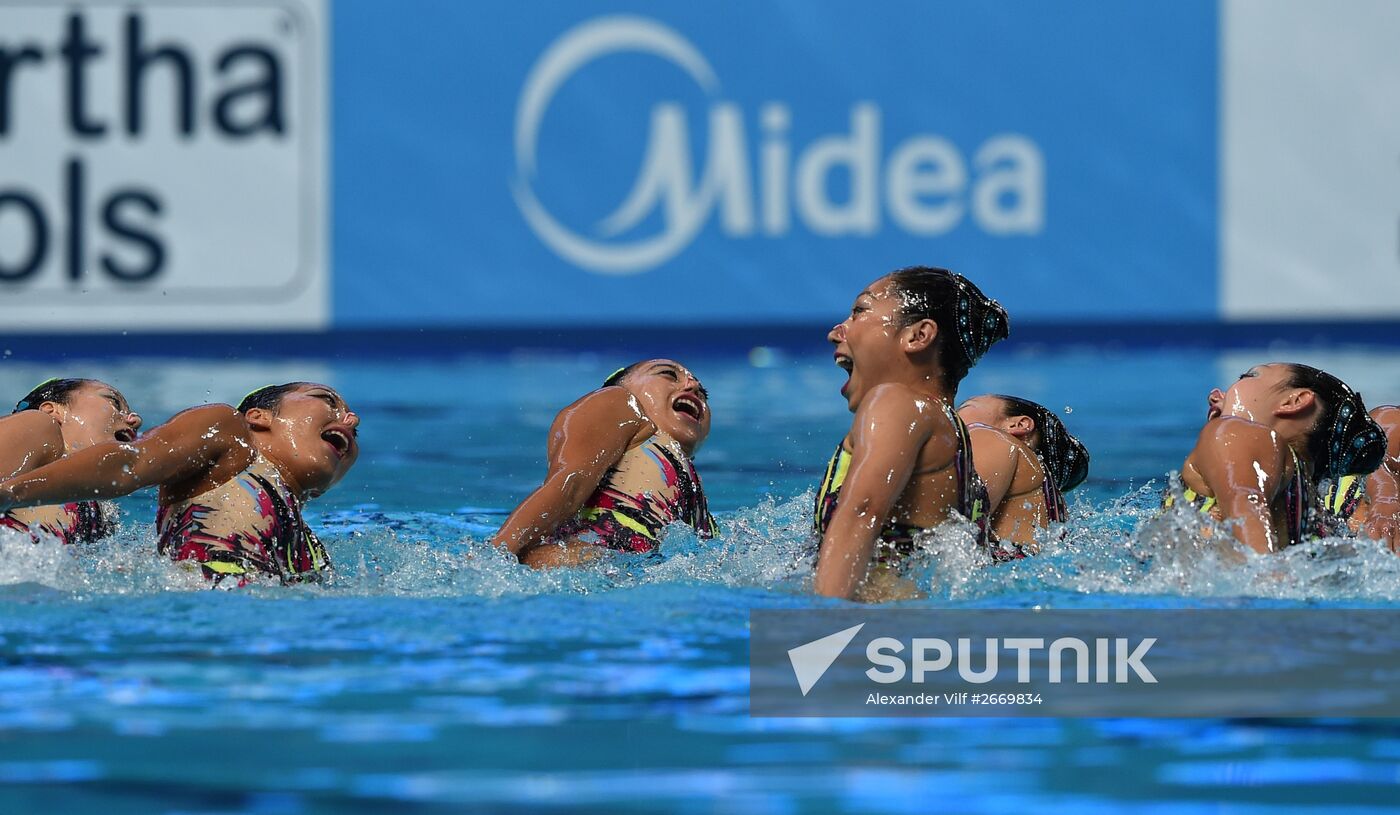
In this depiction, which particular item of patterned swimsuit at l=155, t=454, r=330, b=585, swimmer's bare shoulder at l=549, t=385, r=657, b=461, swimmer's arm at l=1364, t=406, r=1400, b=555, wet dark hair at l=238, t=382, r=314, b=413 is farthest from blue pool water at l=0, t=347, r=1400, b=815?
swimmer's arm at l=1364, t=406, r=1400, b=555

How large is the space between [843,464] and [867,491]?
0.93 feet

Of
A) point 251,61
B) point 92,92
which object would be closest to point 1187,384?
point 251,61

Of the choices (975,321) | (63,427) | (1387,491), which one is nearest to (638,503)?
(975,321)

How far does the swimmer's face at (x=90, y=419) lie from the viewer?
453 centimetres

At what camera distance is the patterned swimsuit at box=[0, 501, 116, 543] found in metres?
4.46

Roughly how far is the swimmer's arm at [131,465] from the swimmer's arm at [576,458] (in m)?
0.68

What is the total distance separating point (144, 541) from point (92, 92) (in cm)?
656

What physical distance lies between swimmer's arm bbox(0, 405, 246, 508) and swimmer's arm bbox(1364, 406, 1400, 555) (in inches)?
111

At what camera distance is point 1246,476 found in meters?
4.01

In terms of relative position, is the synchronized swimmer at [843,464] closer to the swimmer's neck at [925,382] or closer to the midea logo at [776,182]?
the swimmer's neck at [925,382]

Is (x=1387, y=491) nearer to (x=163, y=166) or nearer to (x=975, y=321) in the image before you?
(x=975, y=321)

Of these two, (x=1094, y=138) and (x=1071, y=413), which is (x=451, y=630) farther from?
(x=1094, y=138)

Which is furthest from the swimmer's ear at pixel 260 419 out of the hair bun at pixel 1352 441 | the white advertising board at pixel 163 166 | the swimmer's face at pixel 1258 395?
the white advertising board at pixel 163 166

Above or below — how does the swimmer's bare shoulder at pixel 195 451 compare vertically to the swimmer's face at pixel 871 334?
below
